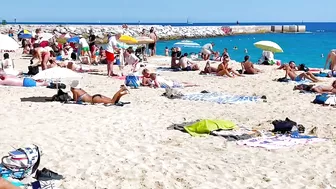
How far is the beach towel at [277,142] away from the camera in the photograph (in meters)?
7.19

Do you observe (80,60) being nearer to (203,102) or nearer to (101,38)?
(203,102)

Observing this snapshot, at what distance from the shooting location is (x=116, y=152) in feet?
21.9

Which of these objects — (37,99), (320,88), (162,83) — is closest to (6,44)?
(37,99)

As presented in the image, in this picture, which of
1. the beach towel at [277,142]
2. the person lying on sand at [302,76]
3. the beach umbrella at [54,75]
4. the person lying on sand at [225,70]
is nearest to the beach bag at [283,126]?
the beach towel at [277,142]

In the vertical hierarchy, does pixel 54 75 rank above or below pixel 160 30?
above

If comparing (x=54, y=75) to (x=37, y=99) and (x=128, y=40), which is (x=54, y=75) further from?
(x=128, y=40)

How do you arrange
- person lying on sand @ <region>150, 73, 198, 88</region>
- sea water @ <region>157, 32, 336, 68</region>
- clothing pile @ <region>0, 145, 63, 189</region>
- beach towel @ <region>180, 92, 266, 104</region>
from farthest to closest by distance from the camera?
sea water @ <region>157, 32, 336, 68</region> < person lying on sand @ <region>150, 73, 198, 88</region> < beach towel @ <region>180, 92, 266, 104</region> < clothing pile @ <region>0, 145, 63, 189</region>

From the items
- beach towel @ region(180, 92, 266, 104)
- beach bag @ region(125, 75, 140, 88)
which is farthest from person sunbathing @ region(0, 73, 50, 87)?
beach towel @ region(180, 92, 266, 104)

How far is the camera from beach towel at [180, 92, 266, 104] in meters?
11.0

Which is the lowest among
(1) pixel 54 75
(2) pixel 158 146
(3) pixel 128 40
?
(2) pixel 158 146

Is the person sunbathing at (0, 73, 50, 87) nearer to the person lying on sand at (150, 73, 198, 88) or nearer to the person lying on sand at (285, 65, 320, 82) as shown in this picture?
the person lying on sand at (150, 73, 198, 88)

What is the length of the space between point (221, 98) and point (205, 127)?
359 cm

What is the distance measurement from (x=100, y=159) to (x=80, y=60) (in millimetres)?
14331

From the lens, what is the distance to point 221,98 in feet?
37.4
